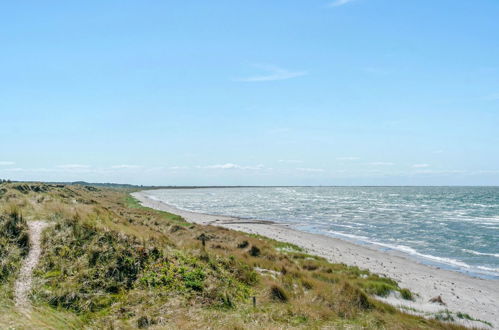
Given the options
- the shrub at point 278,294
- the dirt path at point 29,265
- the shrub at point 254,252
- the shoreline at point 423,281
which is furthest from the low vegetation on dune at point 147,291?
the shrub at point 254,252

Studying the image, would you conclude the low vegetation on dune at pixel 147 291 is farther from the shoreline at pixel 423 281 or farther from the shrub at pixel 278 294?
the shoreline at pixel 423 281

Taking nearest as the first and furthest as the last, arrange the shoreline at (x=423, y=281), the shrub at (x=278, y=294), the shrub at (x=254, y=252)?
the shrub at (x=278, y=294) < the shoreline at (x=423, y=281) < the shrub at (x=254, y=252)

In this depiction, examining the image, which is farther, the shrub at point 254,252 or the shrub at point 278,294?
the shrub at point 254,252

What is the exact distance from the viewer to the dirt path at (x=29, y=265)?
28.6 feet

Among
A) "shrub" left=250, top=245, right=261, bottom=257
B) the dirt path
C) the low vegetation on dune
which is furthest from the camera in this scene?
"shrub" left=250, top=245, right=261, bottom=257

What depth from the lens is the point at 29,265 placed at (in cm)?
1055

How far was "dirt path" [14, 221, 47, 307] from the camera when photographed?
8.72 meters

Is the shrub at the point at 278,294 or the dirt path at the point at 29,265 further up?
the dirt path at the point at 29,265

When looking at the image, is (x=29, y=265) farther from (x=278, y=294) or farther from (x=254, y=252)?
(x=254, y=252)

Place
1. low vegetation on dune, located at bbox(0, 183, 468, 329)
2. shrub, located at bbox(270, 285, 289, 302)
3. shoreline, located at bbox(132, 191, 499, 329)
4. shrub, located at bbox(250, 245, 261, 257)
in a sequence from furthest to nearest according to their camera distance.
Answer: shrub, located at bbox(250, 245, 261, 257)
shoreline, located at bbox(132, 191, 499, 329)
shrub, located at bbox(270, 285, 289, 302)
low vegetation on dune, located at bbox(0, 183, 468, 329)

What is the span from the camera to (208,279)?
11.5m

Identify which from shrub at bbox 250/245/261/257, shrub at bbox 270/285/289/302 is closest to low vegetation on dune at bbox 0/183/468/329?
shrub at bbox 270/285/289/302

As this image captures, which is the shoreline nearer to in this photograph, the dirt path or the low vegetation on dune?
the low vegetation on dune

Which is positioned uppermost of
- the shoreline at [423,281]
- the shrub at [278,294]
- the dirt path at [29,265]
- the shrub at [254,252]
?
the dirt path at [29,265]
